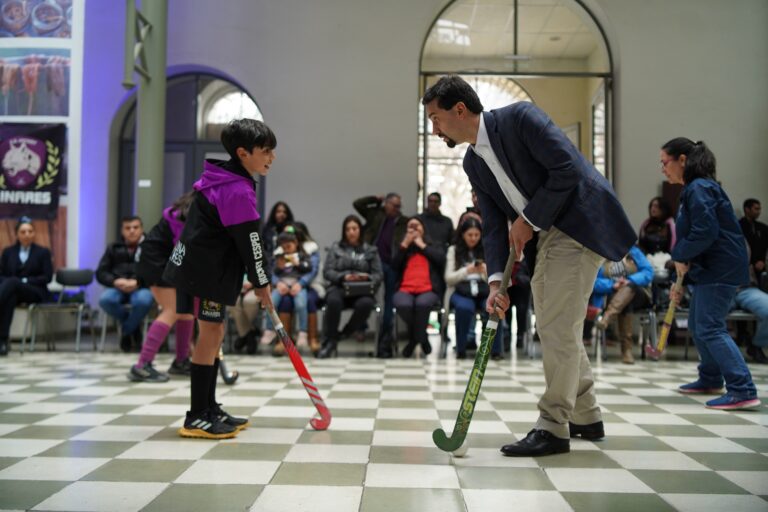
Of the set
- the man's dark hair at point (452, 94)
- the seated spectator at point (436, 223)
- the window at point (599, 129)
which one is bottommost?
the seated spectator at point (436, 223)

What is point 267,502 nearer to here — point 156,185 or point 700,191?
point 700,191

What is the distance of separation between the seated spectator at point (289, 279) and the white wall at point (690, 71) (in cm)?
378

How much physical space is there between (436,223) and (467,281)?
1.15 m

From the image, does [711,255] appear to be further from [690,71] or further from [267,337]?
[690,71]

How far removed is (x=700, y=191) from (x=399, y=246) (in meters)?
3.35

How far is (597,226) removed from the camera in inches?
96.1

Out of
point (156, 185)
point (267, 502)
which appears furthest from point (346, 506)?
point (156, 185)

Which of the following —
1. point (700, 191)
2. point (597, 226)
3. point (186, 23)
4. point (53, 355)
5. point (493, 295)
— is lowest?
point (53, 355)

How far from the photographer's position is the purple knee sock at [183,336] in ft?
15.4

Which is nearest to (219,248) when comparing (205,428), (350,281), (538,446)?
(205,428)

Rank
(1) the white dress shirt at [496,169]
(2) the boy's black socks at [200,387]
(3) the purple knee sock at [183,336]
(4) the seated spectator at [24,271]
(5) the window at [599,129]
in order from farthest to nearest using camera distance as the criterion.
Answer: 1. (5) the window at [599,129]
2. (4) the seated spectator at [24,271]
3. (3) the purple knee sock at [183,336]
4. (2) the boy's black socks at [200,387]
5. (1) the white dress shirt at [496,169]

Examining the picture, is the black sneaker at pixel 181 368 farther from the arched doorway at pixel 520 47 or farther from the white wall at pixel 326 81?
the arched doorway at pixel 520 47

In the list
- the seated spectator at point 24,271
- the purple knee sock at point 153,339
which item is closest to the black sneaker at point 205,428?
the purple knee sock at point 153,339

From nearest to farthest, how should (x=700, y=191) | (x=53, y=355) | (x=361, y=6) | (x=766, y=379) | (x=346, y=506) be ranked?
(x=346, y=506), (x=700, y=191), (x=766, y=379), (x=53, y=355), (x=361, y=6)
